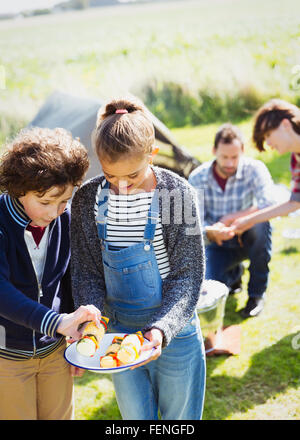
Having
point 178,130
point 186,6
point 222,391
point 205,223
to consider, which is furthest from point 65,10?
point 222,391

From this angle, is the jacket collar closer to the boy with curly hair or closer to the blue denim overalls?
the boy with curly hair

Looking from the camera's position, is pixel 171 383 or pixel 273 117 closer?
pixel 171 383

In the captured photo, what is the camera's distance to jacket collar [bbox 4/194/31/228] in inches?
67.9

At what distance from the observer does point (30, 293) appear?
1.80m

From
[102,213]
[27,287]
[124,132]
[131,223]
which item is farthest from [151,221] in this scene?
[27,287]

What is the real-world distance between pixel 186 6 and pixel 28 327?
75.7ft

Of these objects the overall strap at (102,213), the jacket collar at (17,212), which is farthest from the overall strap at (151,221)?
the jacket collar at (17,212)

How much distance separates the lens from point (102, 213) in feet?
5.73

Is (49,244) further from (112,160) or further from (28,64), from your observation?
(28,64)

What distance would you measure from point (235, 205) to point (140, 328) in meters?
2.15

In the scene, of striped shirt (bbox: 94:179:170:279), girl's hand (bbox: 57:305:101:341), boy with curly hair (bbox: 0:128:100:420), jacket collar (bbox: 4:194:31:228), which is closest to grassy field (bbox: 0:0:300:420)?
boy with curly hair (bbox: 0:128:100:420)

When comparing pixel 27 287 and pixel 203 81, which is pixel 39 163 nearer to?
pixel 27 287

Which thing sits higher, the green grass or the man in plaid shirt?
the man in plaid shirt

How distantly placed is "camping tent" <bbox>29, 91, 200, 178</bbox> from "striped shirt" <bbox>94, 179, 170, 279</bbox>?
2.07 meters
